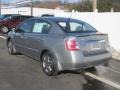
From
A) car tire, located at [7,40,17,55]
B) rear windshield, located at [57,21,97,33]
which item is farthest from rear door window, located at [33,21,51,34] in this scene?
car tire, located at [7,40,17,55]

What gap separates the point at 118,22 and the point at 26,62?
4.92 metres

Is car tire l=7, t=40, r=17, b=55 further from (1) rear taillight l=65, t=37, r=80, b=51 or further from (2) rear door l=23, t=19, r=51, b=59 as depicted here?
(1) rear taillight l=65, t=37, r=80, b=51

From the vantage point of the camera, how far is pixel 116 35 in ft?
42.0

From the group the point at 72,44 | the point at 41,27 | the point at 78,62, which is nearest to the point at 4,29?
the point at 41,27

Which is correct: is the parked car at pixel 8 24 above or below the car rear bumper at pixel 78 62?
below

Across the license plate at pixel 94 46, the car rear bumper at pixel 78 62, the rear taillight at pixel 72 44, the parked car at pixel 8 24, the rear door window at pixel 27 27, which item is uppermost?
the rear door window at pixel 27 27

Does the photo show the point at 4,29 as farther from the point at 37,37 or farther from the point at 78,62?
the point at 78,62

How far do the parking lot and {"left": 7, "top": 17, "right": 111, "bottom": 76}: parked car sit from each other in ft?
1.12

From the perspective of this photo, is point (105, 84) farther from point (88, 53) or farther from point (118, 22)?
point (118, 22)

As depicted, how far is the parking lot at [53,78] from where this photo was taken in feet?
22.8

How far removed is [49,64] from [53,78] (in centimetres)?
47

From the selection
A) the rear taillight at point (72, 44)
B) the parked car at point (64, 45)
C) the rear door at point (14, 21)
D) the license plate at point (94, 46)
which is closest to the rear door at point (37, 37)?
the parked car at point (64, 45)

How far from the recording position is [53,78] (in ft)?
25.5

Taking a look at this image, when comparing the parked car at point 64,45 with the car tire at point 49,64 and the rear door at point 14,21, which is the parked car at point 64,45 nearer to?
the car tire at point 49,64
